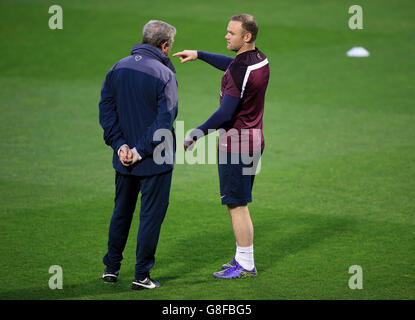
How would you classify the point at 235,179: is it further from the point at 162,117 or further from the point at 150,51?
the point at 150,51

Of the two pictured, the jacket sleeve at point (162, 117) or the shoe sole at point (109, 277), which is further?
the shoe sole at point (109, 277)

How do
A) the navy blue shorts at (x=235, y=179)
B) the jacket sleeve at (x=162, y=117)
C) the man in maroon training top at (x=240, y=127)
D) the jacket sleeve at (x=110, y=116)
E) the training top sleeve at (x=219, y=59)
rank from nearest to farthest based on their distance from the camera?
the jacket sleeve at (x=162, y=117) < the jacket sleeve at (x=110, y=116) < the man in maroon training top at (x=240, y=127) < the navy blue shorts at (x=235, y=179) < the training top sleeve at (x=219, y=59)

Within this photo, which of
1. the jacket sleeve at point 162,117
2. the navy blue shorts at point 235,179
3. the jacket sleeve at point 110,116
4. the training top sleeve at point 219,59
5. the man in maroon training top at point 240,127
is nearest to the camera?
the jacket sleeve at point 162,117

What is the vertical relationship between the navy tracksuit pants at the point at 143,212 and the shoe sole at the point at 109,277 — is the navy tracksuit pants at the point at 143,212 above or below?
above

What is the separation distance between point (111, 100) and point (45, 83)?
27.9ft

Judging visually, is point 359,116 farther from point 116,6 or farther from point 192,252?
point 116,6

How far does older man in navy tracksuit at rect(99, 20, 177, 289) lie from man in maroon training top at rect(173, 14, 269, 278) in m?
0.30

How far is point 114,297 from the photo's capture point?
195 inches

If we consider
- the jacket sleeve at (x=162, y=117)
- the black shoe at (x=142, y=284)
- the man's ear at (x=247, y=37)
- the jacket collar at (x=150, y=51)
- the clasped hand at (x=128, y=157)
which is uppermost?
the man's ear at (x=247, y=37)

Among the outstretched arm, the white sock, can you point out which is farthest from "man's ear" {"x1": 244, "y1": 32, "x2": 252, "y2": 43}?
the white sock

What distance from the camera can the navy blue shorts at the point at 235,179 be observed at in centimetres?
534

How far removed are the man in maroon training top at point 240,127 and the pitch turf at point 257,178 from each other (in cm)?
35

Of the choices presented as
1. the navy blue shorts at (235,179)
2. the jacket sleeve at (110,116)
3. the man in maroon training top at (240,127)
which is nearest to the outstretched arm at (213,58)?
the man in maroon training top at (240,127)

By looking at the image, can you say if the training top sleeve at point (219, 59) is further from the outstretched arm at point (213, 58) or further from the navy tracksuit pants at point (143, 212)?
the navy tracksuit pants at point (143, 212)
